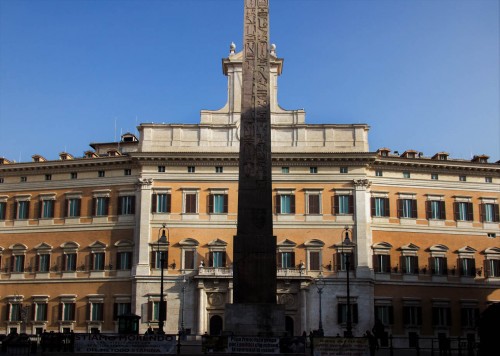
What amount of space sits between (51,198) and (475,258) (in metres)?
26.9

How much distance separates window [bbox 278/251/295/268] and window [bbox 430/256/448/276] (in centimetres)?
871

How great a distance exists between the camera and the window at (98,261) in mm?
42906

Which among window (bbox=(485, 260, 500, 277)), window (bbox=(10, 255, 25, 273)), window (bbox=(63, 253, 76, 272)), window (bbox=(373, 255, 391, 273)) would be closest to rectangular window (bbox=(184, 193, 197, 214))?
window (bbox=(63, 253, 76, 272))

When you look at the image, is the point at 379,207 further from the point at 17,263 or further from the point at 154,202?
the point at 17,263

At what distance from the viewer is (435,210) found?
144ft

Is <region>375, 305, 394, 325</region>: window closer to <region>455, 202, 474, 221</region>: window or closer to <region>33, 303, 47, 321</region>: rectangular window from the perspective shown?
<region>455, 202, 474, 221</region>: window

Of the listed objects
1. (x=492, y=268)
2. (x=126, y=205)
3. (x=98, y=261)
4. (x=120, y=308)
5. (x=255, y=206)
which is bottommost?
(x=120, y=308)

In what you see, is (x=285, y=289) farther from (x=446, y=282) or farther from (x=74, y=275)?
(x=74, y=275)

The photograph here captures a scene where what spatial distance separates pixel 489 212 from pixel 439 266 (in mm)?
5046

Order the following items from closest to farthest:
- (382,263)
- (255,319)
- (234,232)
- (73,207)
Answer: (255,319), (234,232), (382,263), (73,207)

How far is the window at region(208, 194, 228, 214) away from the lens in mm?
42625

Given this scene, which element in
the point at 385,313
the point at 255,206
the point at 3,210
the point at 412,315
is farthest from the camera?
the point at 3,210

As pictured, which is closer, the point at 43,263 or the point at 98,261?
the point at 98,261

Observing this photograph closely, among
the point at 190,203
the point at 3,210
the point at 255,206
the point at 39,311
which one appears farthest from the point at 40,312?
the point at 255,206
